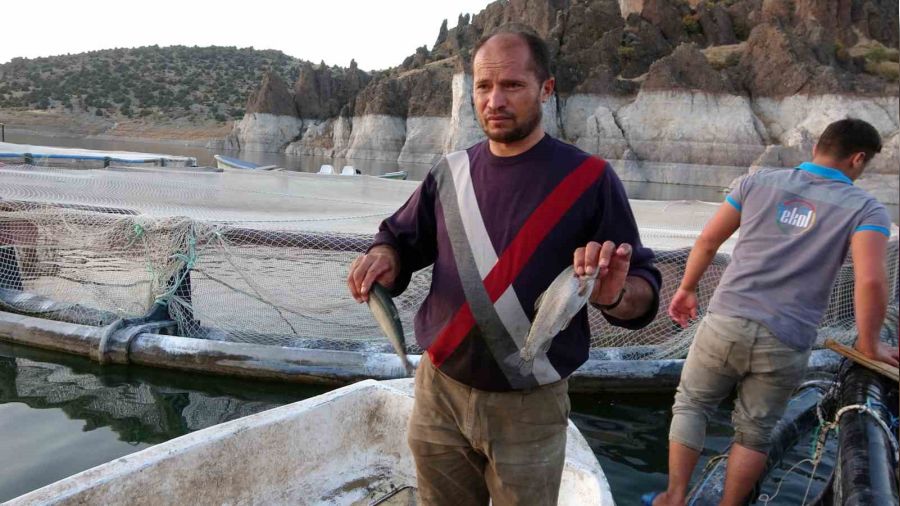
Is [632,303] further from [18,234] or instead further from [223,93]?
[223,93]

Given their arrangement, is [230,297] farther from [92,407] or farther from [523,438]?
[523,438]

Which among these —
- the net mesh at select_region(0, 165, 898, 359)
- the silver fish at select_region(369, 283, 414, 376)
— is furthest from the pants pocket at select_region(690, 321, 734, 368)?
the net mesh at select_region(0, 165, 898, 359)

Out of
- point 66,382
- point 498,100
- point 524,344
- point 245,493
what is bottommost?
point 66,382

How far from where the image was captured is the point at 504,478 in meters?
2.20

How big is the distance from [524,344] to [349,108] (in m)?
79.2

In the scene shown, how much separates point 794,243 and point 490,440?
2224 millimetres

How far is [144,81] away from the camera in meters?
113

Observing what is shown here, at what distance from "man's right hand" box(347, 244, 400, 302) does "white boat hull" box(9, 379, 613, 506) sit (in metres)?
1.60

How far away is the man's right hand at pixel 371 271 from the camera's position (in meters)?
2.24

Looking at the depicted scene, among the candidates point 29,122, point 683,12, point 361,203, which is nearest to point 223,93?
point 29,122

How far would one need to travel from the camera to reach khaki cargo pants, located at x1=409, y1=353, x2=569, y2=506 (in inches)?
85.1

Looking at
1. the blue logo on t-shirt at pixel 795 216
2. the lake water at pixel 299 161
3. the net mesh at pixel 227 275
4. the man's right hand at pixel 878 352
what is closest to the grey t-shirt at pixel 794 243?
the blue logo on t-shirt at pixel 795 216

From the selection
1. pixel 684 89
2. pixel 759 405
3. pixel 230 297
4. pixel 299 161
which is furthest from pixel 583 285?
pixel 299 161

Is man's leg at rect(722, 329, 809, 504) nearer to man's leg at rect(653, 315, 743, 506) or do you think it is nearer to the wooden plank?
man's leg at rect(653, 315, 743, 506)
